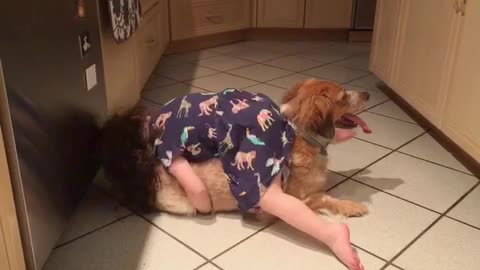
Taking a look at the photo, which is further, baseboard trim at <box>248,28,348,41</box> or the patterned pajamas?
baseboard trim at <box>248,28,348,41</box>

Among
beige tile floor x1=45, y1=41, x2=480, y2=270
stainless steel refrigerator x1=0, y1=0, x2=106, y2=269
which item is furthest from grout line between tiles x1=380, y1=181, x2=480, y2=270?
stainless steel refrigerator x1=0, y1=0, x2=106, y2=269

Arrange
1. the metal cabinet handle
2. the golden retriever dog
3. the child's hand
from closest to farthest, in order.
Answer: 1. the golden retriever dog
2. the child's hand
3. the metal cabinet handle

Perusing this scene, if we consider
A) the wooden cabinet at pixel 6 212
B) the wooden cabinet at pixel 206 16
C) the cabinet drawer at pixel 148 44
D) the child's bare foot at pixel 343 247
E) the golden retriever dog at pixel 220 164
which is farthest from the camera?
the wooden cabinet at pixel 206 16

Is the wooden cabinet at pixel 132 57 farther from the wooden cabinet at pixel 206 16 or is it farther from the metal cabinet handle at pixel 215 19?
the metal cabinet handle at pixel 215 19

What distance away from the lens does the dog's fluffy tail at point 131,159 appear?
1344 millimetres

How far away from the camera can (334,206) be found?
141cm

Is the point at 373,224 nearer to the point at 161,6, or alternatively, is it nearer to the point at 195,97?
the point at 195,97

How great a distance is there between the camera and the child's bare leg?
1206mm

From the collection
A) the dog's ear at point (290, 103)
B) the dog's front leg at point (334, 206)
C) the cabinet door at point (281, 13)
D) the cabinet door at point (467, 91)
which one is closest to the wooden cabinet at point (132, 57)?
the dog's ear at point (290, 103)

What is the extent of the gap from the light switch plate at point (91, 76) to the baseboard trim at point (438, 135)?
1.30 metres

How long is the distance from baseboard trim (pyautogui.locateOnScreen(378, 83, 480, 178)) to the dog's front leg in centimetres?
55

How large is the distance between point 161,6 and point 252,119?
6.52ft

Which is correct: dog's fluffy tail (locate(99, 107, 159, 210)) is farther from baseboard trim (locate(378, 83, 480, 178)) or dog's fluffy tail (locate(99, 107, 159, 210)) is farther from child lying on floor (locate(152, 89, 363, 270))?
baseboard trim (locate(378, 83, 480, 178))

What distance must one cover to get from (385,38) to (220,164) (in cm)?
156
